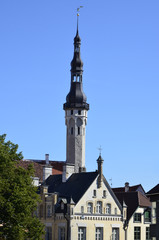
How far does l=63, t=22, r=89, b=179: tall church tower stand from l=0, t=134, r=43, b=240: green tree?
5915 cm

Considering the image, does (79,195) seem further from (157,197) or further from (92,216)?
(157,197)

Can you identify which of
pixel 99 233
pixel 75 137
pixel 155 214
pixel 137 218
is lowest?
pixel 155 214

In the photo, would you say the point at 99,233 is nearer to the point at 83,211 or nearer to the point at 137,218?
the point at 83,211

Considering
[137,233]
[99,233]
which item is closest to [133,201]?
[137,233]

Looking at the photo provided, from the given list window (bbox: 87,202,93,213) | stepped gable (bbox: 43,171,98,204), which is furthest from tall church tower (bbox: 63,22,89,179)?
window (bbox: 87,202,93,213)

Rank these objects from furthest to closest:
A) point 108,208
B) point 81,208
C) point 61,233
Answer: point 108,208, point 61,233, point 81,208

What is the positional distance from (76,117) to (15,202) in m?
63.9

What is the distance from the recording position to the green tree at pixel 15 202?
62.9m

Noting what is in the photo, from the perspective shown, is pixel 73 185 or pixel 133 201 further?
pixel 133 201

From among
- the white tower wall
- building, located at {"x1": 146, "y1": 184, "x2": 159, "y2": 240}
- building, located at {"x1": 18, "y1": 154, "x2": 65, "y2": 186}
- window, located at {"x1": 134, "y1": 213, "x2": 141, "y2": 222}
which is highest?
the white tower wall

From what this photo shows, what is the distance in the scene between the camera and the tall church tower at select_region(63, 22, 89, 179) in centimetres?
12588

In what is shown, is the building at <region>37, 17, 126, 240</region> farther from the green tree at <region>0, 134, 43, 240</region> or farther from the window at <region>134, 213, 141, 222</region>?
the green tree at <region>0, 134, 43, 240</region>

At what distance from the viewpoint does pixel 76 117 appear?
415 ft

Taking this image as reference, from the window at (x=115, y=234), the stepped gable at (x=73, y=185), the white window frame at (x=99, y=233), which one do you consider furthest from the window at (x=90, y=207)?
the window at (x=115, y=234)
